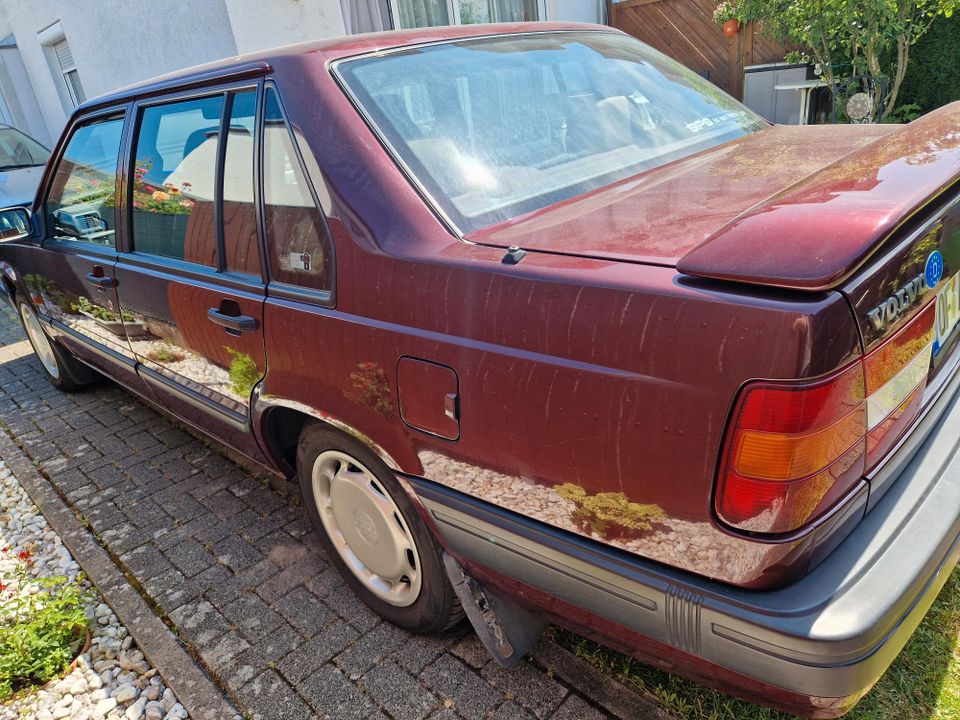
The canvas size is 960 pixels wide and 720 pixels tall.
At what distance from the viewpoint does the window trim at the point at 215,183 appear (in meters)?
2.06

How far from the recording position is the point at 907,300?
129cm

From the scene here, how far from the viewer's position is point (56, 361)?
436 centimetres

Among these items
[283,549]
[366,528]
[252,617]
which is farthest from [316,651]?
[283,549]

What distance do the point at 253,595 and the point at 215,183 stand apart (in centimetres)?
147

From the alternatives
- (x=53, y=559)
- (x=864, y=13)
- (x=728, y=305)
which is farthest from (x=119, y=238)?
(x=864, y=13)

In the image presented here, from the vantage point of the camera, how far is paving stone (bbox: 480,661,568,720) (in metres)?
1.91

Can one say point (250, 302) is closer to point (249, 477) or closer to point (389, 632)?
point (389, 632)

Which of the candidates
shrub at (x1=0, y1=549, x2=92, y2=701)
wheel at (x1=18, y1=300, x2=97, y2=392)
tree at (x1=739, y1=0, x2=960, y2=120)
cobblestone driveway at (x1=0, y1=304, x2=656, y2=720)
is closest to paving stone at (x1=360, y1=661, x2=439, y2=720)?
cobblestone driveway at (x1=0, y1=304, x2=656, y2=720)

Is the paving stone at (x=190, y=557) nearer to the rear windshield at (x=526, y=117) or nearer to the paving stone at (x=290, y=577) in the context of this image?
the paving stone at (x=290, y=577)

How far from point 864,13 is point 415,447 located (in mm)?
5199

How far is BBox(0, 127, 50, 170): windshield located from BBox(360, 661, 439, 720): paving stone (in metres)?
8.05

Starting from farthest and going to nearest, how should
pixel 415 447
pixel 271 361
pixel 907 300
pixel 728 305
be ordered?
1. pixel 271 361
2. pixel 415 447
3. pixel 907 300
4. pixel 728 305

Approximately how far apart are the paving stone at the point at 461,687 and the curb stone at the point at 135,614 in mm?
595

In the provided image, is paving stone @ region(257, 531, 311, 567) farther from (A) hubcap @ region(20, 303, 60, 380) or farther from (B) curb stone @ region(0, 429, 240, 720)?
(A) hubcap @ region(20, 303, 60, 380)
